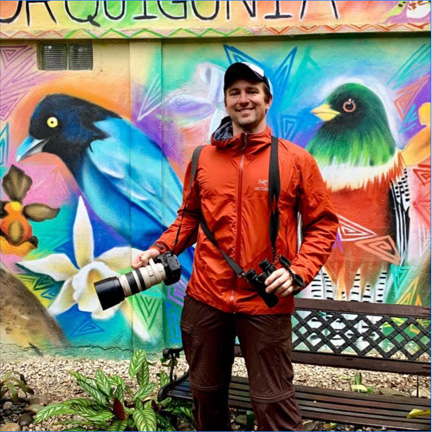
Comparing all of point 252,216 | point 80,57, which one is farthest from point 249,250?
point 80,57

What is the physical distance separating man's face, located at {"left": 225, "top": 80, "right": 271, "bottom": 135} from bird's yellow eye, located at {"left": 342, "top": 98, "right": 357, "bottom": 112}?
2.06 metres

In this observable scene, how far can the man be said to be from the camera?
7.71 ft

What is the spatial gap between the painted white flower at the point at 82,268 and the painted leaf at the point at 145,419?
4.38ft

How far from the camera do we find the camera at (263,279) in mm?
2213

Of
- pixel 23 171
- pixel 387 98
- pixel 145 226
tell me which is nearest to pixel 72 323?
pixel 145 226

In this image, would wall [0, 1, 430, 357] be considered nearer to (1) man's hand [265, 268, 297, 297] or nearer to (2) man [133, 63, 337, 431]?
(2) man [133, 63, 337, 431]

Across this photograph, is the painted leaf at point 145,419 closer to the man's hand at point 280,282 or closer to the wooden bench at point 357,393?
the wooden bench at point 357,393

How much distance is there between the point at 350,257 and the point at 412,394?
1.16m

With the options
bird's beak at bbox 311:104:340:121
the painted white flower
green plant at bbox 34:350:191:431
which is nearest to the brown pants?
green plant at bbox 34:350:191:431

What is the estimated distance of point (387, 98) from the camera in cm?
429

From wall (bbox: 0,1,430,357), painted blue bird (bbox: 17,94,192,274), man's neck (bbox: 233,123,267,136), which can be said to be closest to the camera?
man's neck (bbox: 233,123,267,136)

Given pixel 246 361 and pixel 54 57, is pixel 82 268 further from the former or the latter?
pixel 246 361

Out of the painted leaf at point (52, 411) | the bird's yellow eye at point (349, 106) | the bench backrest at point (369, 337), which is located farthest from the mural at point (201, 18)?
the painted leaf at point (52, 411)

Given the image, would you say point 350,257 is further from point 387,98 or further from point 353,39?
point 353,39
